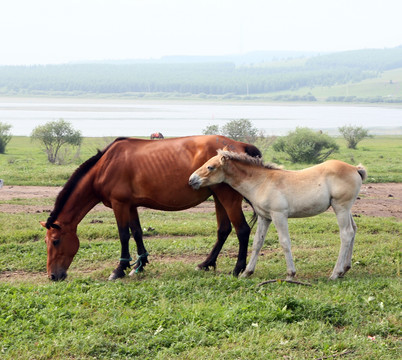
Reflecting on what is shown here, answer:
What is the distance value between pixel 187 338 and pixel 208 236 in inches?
210

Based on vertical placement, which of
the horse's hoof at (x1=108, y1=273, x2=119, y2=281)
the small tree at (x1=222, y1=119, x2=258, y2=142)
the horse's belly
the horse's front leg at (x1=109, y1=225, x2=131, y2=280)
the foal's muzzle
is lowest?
the small tree at (x1=222, y1=119, x2=258, y2=142)

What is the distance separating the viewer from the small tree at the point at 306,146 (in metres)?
25.9

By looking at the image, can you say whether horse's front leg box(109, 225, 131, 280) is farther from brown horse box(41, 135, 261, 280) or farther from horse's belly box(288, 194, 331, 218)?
horse's belly box(288, 194, 331, 218)

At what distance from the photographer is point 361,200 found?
15469 millimetres

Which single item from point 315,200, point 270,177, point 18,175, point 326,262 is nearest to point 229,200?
point 270,177

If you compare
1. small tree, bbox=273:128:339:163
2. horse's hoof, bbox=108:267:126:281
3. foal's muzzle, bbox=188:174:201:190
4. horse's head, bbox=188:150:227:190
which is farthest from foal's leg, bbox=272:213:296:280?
small tree, bbox=273:128:339:163

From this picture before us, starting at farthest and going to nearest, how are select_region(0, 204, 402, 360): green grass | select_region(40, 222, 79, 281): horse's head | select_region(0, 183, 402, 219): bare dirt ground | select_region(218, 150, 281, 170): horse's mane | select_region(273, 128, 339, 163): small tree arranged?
select_region(273, 128, 339, 163): small tree
select_region(0, 183, 402, 219): bare dirt ground
select_region(40, 222, 79, 281): horse's head
select_region(218, 150, 281, 170): horse's mane
select_region(0, 204, 402, 360): green grass

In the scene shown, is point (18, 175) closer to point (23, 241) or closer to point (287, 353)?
point (23, 241)

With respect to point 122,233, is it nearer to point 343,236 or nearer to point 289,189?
point 289,189

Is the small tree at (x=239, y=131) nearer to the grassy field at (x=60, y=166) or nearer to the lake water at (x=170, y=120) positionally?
the grassy field at (x=60, y=166)

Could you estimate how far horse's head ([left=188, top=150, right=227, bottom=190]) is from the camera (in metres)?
7.79

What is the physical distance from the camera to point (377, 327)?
6.06 m

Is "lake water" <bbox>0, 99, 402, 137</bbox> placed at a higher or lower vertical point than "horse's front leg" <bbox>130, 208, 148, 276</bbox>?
lower

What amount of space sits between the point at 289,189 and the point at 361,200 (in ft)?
27.0
